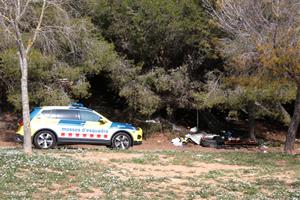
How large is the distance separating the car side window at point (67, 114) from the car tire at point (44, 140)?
731 millimetres

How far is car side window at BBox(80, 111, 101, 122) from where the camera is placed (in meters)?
21.9

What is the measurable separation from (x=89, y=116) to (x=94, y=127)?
49 centimetres

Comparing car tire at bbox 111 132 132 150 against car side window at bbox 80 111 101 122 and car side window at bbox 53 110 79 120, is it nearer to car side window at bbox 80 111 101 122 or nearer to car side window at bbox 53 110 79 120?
car side window at bbox 80 111 101 122

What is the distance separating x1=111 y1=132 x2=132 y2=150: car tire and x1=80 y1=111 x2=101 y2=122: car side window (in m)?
1.02

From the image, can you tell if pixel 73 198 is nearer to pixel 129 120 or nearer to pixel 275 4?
pixel 275 4

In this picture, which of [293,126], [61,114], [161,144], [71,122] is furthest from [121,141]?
[161,144]

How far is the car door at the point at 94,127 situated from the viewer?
2180cm

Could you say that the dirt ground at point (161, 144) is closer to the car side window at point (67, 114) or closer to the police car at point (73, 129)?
the police car at point (73, 129)

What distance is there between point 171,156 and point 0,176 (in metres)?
7.04

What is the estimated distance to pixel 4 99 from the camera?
32438mm

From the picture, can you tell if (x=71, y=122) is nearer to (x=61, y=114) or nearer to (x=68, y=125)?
(x=68, y=125)

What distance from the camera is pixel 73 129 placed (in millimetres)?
21531

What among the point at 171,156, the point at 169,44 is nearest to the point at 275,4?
the point at 171,156

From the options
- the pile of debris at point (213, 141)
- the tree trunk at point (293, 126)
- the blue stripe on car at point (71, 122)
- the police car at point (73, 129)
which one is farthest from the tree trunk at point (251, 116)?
the blue stripe on car at point (71, 122)
